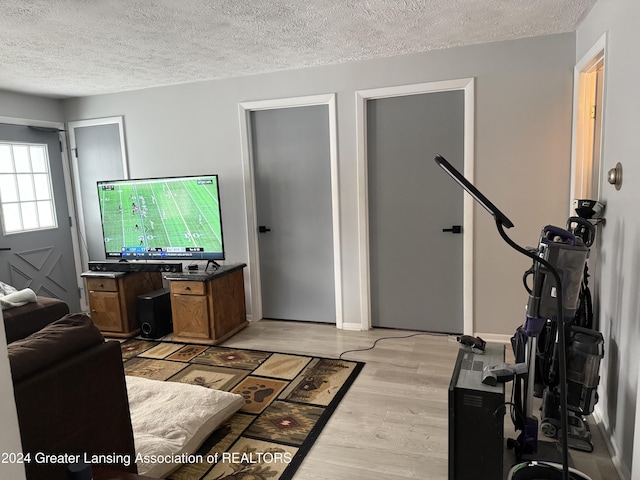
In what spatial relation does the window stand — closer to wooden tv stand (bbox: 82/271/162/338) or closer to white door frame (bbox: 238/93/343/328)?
wooden tv stand (bbox: 82/271/162/338)

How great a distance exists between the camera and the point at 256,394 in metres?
2.99

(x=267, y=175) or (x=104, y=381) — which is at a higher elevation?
(x=267, y=175)

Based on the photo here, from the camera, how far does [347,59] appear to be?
3744mm

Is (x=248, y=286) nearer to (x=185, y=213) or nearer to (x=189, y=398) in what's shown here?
(x=185, y=213)

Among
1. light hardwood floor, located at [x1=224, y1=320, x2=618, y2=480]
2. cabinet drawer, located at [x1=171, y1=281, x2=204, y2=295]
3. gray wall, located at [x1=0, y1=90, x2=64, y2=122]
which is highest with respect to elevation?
gray wall, located at [x1=0, y1=90, x2=64, y2=122]

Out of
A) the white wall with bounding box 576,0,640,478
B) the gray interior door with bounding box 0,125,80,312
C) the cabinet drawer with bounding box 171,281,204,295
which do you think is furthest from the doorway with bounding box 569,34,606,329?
the gray interior door with bounding box 0,125,80,312

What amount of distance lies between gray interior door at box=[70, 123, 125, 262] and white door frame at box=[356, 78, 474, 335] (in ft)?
8.54

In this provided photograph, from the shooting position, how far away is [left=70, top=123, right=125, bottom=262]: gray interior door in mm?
4820

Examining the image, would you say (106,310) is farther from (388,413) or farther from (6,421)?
(6,421)

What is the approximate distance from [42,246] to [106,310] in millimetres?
1149

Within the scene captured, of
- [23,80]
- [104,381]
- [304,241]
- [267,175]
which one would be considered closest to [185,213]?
[267,175]

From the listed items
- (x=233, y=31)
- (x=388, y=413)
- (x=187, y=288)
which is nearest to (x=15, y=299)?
(x=187, y=288)

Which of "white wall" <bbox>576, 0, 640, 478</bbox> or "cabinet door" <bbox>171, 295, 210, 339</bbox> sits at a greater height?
"white wall" <bbox>576, 0, 640, 478</bbox>

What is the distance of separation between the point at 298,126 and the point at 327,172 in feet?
1.65
